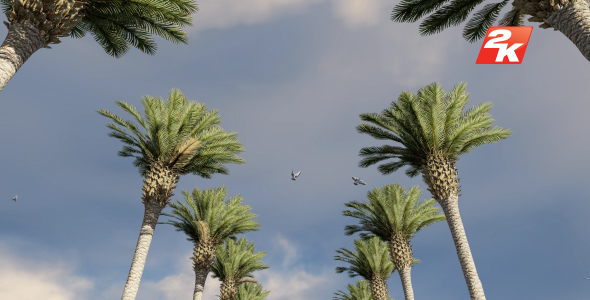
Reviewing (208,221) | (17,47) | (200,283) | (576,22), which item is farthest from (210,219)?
(576,22)

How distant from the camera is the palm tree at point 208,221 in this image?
22.0m

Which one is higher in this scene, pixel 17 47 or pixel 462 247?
pixel 17 47

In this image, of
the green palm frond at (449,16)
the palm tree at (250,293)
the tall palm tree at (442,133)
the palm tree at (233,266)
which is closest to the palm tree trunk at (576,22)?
the green palm frond at (449,16)

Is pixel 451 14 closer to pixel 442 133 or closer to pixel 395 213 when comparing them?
pixel 442 133

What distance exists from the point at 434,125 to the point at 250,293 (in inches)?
1042

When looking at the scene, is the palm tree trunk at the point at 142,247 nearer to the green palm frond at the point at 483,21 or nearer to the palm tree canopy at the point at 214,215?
the palm tree canopy at the point at 214,215

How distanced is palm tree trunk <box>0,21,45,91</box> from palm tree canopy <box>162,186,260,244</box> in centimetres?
1479

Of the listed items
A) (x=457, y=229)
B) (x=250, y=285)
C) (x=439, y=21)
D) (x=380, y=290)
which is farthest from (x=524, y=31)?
(x=250, y=285)

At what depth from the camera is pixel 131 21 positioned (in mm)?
11148

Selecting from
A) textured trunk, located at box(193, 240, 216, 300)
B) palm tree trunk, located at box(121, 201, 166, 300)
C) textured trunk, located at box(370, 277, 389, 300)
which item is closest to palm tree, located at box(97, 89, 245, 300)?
palm tree trunk, located at box(121, 201, 166, 300)

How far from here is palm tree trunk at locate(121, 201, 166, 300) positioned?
13922mm

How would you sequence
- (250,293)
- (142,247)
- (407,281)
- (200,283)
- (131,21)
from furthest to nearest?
(250,293) → (200,283) → (407,281) → (142,247) → (131,21)

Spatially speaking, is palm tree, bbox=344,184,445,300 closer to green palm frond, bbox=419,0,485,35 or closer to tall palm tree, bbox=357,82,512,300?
tall palm tree, bbox=357,82,512,300

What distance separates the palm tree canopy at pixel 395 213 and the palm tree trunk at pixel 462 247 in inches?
241
